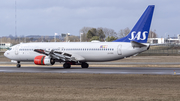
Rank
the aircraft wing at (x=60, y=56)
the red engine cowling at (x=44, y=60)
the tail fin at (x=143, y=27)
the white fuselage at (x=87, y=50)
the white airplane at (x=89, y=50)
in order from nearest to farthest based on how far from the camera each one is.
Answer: the tail fin at (x=143, y=27) → the white airplane at (x=89, y=50) → the white fuselage at (x=87, y=50) → the red engine cowling at (x=44, y=60) → the aircraft wing at (x=60, y=56)

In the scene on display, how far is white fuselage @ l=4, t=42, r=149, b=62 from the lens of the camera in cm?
3916

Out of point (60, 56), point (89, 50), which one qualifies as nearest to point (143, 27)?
point (89, 50)

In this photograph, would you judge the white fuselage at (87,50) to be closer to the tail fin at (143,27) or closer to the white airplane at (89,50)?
the white airplane at (89,50)

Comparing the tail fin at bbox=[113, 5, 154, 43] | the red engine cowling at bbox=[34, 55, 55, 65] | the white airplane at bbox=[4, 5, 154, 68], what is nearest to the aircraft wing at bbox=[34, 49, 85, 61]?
the white airplane at bbox=[4, 5, 154, 68]

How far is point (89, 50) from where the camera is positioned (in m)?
41.6

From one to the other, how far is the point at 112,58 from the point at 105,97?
2239 cm

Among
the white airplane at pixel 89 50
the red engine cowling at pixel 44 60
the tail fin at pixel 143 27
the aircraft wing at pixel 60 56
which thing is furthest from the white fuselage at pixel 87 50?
the red engine cowling at pixel 44 60

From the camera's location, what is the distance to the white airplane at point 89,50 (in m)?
38.8

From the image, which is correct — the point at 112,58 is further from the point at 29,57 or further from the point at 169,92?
the point at 169,92

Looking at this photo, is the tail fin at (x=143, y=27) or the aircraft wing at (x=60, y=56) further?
the aircraft wing at (x=60, y=56)

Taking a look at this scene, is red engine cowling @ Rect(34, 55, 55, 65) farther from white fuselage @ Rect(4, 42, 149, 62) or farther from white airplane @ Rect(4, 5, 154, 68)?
white fuselage @ Rect(4, 42, 149, 62)

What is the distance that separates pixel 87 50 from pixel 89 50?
311 mm

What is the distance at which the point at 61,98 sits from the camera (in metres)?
17.8

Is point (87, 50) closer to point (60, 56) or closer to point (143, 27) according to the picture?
point (60, 56)
